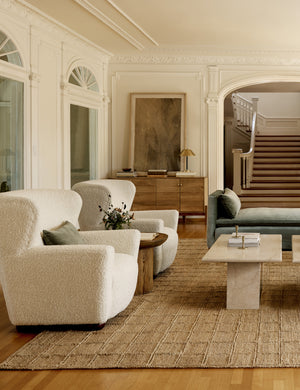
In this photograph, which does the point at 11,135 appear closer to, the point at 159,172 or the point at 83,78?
the point at 83,78

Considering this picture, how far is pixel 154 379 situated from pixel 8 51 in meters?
4.95

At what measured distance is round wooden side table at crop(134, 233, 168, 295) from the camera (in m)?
4.95

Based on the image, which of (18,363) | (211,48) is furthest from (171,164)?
(18,363)

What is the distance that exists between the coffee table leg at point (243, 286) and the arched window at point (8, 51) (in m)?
3.85

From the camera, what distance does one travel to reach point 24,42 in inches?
289

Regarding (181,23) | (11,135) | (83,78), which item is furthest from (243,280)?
(83,78)

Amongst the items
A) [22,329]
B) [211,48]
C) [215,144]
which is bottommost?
[22,329]

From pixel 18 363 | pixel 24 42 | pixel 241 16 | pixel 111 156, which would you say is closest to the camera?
pixel 18 363

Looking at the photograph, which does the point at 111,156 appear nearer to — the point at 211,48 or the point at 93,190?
the point at 211,48

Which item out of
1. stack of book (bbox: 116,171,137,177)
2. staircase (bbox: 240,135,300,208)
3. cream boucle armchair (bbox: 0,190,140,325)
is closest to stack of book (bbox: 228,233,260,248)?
cream boucle armchair (bbox: 0,190,140,325)

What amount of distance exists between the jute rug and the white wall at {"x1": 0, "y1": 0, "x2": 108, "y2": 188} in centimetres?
331

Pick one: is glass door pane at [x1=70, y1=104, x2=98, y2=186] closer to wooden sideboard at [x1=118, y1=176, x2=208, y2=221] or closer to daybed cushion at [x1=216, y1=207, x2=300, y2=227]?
wooden sideboard at [x1=118, y1=176, x2=208, y2=221]

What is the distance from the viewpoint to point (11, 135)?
7.10m

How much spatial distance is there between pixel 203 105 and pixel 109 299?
7.38m
